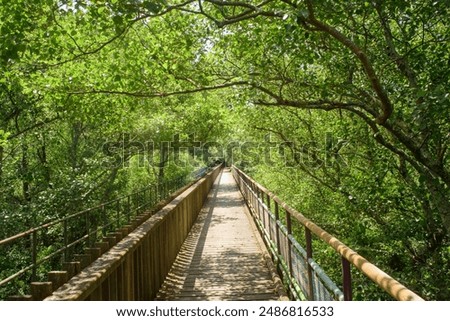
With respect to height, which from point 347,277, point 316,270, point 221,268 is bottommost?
point 221,268

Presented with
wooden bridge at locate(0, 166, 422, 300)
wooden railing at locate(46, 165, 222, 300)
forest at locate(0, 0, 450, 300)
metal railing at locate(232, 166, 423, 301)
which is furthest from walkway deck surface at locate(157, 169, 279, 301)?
forest at locate(0, 0, 450, 300)

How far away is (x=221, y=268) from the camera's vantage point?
8297mm

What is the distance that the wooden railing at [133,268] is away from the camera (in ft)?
11.4

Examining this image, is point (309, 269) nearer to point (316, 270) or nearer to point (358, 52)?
point (316, 270)

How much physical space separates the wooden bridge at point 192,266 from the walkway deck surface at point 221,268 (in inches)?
0.6

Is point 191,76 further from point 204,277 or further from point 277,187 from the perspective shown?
point 277,187

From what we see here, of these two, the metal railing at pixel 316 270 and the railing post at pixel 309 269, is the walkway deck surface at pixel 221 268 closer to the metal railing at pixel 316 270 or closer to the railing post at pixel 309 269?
the metal railing at pixel 316 270

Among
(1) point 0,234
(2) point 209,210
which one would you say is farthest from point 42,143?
(2) point 209,210

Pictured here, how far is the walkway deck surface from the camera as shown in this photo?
6.61m

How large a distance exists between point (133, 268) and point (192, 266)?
11.7 ft

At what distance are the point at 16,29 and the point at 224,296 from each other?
513 cm

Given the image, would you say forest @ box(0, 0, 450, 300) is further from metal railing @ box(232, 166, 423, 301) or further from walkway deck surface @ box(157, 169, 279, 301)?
walkway deck surface @ box(157, 169, 279, 301)

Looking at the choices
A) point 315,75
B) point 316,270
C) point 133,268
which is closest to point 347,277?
point 316,270

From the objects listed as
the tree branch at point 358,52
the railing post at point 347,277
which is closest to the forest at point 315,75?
the tree branch at point 358,52
